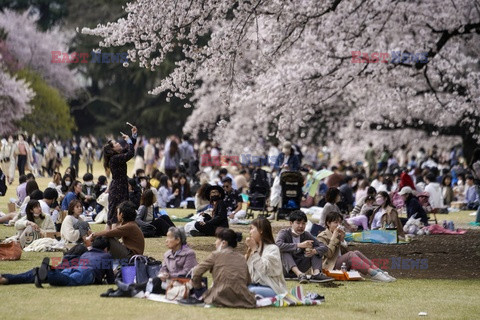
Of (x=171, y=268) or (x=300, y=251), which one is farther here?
(x=300, y=251)

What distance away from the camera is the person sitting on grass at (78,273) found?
11938mm

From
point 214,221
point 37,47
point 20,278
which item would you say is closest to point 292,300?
point 20,278

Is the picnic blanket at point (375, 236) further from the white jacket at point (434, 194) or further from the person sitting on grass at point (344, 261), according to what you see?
the white jacket at point (434, 194)

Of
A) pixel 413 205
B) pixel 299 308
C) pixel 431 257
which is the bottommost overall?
pixel 299 308

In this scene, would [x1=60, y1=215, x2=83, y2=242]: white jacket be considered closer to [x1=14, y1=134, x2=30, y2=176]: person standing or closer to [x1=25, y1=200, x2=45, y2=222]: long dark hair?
[x1=25, y1=200, x2=45, y2=222]: long dark hair

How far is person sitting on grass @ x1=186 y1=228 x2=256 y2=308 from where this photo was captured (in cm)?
1079

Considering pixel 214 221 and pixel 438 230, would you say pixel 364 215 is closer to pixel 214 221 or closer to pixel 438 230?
pixel 438 230

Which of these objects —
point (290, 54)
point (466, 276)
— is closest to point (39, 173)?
point (290, 54)

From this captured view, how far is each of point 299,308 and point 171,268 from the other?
1547 millimetres

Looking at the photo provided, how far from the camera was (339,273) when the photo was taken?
13.7m

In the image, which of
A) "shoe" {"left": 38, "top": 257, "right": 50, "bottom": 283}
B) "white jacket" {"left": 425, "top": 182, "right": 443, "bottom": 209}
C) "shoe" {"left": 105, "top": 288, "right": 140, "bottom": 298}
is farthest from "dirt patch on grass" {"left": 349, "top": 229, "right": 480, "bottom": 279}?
"white jacket" {"left": 425, "top": 182, "right": 443, "bottom": 209}

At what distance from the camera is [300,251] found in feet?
44.0

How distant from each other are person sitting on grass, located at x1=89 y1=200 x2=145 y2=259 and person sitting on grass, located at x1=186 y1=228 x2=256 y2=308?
2076 mm

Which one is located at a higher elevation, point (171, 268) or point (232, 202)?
point (232, 202)
